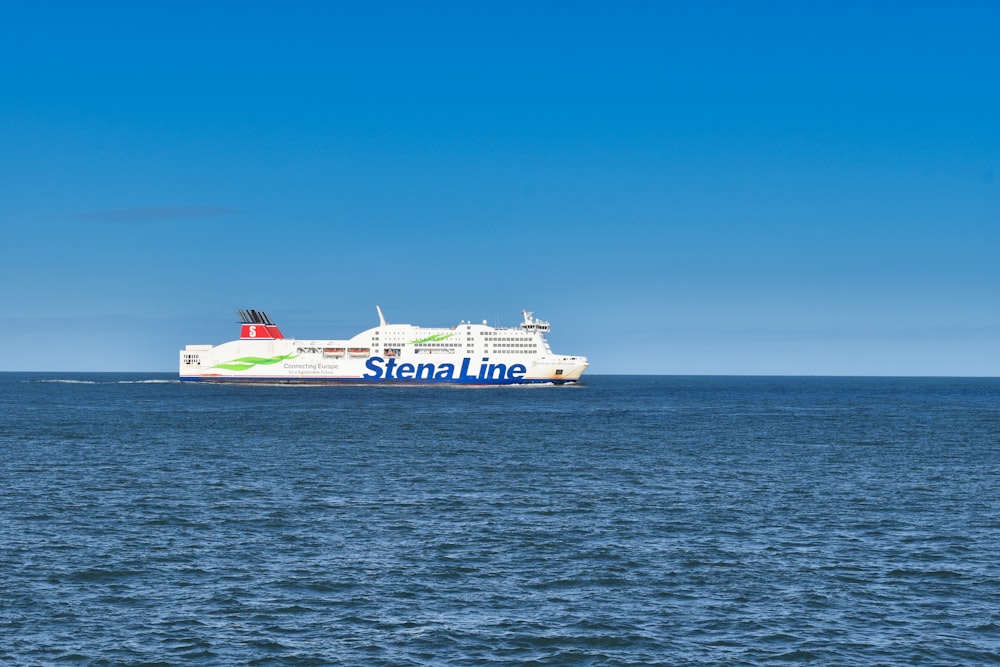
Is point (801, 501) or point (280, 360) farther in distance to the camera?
point (280, 360)

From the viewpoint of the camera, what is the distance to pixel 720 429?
79.8 meters

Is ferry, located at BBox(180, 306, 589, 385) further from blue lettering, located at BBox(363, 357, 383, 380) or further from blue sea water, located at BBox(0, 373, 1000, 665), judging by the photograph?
Result: blue sea water, located at BBox(0, 373, 1000, 665)

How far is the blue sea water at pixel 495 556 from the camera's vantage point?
19.7m

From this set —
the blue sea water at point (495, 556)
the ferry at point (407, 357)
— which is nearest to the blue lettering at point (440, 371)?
the ferry at point (407, 357)

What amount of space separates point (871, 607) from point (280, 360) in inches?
6173

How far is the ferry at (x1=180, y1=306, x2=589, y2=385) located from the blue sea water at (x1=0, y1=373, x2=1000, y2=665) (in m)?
107

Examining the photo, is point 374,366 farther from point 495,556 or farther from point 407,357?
point 495,556

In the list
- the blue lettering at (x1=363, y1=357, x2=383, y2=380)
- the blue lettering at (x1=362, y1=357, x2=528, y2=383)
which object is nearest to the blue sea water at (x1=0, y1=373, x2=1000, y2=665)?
the blue lettering at (x1=362, y1=357, x2=528, y2=383)

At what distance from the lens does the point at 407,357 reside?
550 feet

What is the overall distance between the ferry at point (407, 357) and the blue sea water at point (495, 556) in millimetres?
106959

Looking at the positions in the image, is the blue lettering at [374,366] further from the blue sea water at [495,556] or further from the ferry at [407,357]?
the blue sea water at [495,556]

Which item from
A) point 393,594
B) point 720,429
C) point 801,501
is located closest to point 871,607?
point 393,594

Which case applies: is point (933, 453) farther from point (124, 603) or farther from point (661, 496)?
point (124, 603)

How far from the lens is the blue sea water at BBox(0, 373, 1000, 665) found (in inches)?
774
